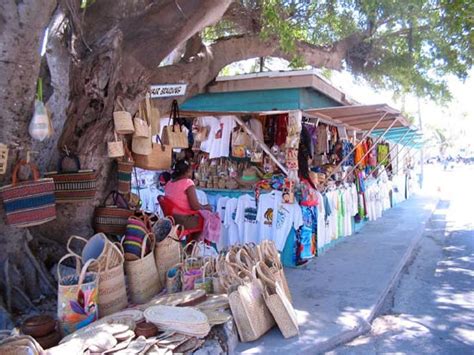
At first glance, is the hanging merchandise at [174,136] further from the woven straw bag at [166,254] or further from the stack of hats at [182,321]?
the stack of hats at [182,321]

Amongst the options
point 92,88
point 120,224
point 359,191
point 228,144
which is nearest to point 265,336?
point 120,224

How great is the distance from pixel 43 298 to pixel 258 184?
4015mm

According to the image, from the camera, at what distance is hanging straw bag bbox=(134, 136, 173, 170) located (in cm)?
539

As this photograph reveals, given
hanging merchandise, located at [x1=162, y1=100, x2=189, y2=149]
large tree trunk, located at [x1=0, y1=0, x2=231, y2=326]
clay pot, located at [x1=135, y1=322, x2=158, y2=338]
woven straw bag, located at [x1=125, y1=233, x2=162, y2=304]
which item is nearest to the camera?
clay pot, located at [x1=135, y1=322, x2=158, y2=338]

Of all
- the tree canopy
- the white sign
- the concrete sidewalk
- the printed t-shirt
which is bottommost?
the concrete sidewalk

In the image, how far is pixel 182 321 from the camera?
11.8 ft

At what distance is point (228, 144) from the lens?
7.78 metres

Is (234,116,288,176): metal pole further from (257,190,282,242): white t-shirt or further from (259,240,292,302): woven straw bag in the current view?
(259,240,292,302): woven straw bag

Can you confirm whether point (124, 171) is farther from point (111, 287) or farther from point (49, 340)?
point (49, 340)

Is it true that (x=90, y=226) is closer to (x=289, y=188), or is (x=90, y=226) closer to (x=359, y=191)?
(x=289, y=188)

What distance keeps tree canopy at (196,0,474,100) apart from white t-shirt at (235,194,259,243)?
254cm

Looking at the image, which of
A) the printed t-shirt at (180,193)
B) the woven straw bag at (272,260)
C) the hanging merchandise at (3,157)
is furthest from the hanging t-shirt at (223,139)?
the hanging merchandise at (3,157)

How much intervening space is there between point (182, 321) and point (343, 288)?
3.07 meters

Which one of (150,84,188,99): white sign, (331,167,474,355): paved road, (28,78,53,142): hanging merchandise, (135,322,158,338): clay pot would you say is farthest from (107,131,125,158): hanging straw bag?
(331,167,474,355): paved road
